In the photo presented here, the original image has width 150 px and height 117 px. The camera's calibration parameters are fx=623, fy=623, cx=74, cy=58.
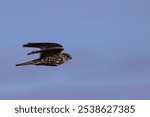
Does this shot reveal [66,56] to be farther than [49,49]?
Yes

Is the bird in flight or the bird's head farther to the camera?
the bird's head

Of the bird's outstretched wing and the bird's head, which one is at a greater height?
the bird's outstretched wing

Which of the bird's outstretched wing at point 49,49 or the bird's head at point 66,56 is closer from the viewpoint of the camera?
the bird's outstretched wing at point 49,49

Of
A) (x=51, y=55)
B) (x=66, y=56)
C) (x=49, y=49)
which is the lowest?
(x=66, y=56)

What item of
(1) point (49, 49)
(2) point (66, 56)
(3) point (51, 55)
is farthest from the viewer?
(2) point (66, 56)

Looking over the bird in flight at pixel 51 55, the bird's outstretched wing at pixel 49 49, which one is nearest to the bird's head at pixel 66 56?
the bird in flight at pixel 51 55

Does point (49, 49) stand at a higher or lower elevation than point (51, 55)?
higher

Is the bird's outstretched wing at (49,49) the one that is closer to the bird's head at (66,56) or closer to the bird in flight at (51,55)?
the bird in flight at (51,55)

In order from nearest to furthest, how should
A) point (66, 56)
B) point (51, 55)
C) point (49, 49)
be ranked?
1. point (49, 49)
2. point (51, 55)
3. point (66, 56)

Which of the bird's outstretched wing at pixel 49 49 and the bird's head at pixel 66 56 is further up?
the bird's outstretched wing at pixel 49 49

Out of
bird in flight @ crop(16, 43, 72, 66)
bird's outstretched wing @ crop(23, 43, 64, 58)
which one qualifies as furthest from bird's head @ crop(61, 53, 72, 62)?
bird's outstretched wing @ crop(23, 43, 64, 58)

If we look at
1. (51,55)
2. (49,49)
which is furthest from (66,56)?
(49,49)

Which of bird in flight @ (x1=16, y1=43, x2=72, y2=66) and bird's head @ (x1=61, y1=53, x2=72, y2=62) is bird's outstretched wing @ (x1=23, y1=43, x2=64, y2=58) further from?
bird's head @ (x1=61, y1=53, x2=72, y2=62)

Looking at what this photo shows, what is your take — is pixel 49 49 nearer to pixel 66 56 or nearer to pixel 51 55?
pixel 51 55
